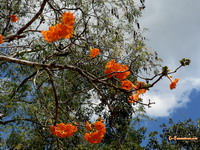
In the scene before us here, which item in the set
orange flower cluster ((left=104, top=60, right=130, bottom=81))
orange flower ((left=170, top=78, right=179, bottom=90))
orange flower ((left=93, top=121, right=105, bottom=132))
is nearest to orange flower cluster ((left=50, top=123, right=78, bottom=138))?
orange flower ((left=93, top=121, right=105, bottom=132))

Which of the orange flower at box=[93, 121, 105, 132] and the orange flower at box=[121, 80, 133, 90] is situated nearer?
the orange flower at box=[121, 80, 133, 90]

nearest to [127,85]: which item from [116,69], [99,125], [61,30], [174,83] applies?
[116,69]

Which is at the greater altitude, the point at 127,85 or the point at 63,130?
the point at 127,85

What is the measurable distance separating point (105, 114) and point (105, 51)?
98.8 inches

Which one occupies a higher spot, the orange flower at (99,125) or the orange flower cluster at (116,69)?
the orange flower cluster at (116,69)

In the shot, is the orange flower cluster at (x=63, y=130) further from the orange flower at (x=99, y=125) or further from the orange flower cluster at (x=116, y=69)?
the orange flower cluster at (x=116, y=69)

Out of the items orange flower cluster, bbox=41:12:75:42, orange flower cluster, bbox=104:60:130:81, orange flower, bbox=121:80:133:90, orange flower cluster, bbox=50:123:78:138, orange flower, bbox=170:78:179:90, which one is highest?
orange flower cluster, bbox=41:12:75:42

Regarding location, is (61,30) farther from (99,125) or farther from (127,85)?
(99,125)

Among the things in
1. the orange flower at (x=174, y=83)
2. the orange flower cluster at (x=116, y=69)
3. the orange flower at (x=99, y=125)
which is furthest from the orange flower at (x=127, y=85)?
the orange flower at (x=99, y=125)

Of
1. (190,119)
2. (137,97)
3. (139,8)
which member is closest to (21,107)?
(139,8)

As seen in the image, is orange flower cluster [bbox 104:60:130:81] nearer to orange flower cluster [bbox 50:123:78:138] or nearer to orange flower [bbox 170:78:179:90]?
orange flower [bbox 170:78:179:90]

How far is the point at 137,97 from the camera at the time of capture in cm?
195

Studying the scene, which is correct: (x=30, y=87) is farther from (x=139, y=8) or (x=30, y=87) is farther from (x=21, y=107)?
→ (x=139, y=8)

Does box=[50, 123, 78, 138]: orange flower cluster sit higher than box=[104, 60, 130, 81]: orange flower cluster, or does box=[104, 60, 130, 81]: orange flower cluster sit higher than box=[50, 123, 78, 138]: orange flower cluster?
box=[104, 60, 130, 81]: orange flower cluster
